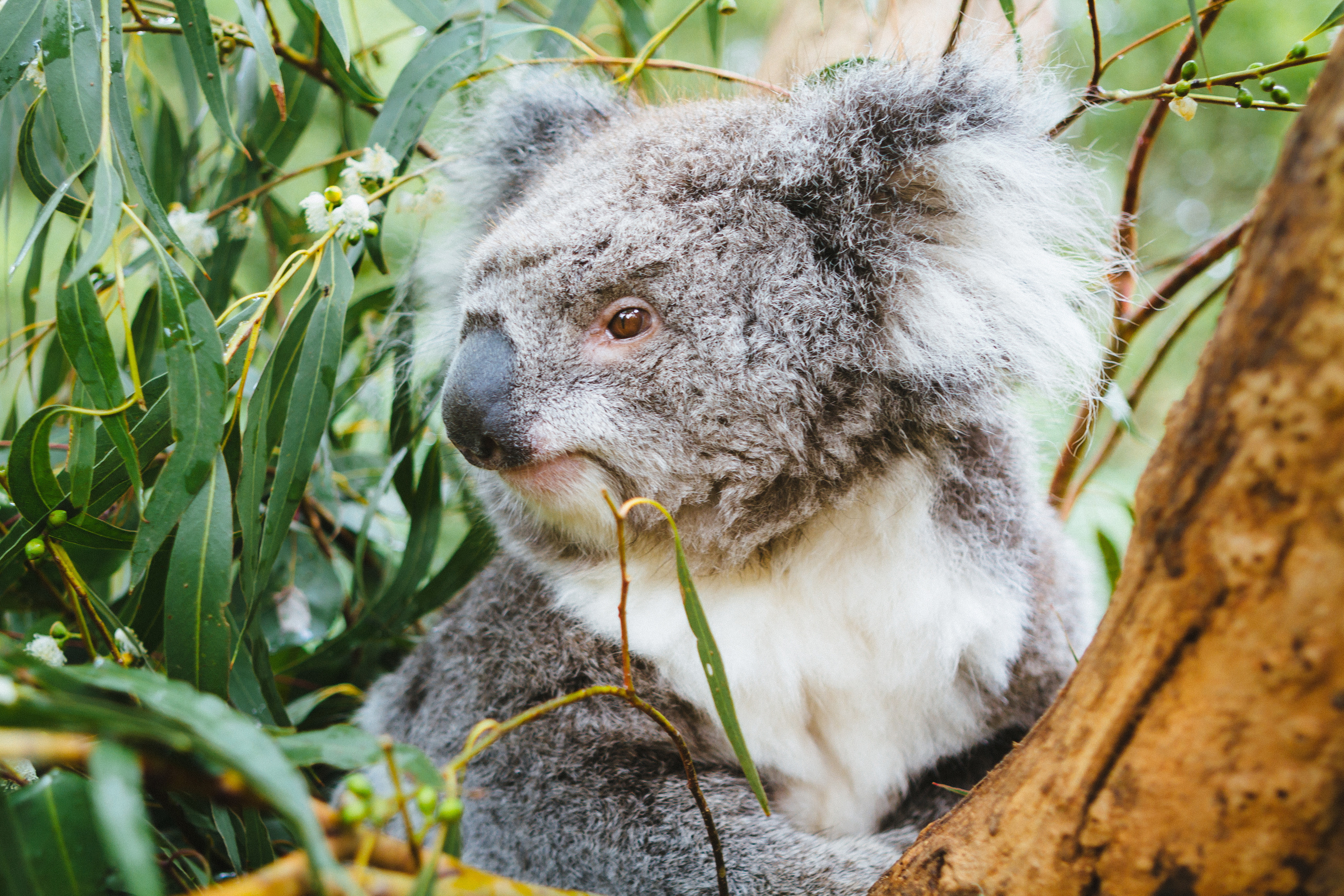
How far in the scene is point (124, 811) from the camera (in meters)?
0.57

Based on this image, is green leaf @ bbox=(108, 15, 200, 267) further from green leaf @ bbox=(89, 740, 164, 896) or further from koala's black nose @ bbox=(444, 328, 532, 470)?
green leaf @ bbox=(89, 740, 164, 896)

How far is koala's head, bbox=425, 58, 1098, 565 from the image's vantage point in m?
1.35

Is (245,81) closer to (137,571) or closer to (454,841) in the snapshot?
(137,571)

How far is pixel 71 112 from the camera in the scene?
120 cm

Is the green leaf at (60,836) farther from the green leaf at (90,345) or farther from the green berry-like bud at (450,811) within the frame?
the green leaf at (90,345)

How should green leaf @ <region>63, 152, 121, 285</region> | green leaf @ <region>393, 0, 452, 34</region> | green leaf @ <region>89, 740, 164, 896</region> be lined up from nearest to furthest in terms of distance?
green leaf @ <region>89, 740, 164, 896</region> → green leaf @ <region>63, 152, 121, 285</region> → green leaf @ <region>393, 0, 452, 34</region>

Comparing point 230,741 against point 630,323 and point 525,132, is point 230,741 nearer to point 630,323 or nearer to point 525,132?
point 630,323

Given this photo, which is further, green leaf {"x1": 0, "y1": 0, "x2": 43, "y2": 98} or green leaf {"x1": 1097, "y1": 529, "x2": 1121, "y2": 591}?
green leaf {"x1": 1097, "y1": 529, "x2": 1121, "y2": 591}

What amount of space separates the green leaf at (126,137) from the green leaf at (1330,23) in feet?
5.48

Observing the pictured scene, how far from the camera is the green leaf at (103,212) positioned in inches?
39.6

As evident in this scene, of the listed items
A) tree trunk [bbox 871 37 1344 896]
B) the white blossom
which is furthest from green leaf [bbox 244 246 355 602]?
the white blossom

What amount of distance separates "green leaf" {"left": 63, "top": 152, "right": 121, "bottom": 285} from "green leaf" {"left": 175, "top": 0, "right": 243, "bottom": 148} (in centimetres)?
27

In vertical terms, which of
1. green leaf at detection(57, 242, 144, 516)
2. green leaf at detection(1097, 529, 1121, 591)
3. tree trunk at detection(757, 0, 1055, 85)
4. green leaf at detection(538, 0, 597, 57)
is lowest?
green leaf at detection(57, 242, 144, 516)

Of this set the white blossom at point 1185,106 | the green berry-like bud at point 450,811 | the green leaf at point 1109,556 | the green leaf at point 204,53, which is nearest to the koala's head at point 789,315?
the white blossom at point 1185,106
